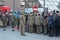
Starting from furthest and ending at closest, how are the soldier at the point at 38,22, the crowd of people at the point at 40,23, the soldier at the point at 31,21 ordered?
1. the soldier at the point at 31,21
2. the soldier at the point at 38,22
3. the crowd of people at the point at 40,23

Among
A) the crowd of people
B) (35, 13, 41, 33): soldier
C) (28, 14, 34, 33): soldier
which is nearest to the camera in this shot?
the crowd of people

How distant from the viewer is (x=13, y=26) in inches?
926

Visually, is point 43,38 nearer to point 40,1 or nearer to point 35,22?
point 35,22

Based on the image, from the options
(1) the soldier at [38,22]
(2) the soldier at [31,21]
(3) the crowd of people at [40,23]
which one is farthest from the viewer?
(2) the soldier at [31,21]

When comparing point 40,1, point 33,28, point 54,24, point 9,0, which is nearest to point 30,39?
point 54,24

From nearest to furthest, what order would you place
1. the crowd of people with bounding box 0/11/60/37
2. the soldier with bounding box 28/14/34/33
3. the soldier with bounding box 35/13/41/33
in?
the crowd of people with bounding box 0/11/60/37
the soldier with bounding box 35/13/41/33
the soldier with bounding box 28/14/34/33

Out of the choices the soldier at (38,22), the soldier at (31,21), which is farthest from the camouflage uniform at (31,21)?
the soldier at (38,22)

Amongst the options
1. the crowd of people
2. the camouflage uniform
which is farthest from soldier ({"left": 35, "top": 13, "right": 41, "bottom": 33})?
the camouflage uniform

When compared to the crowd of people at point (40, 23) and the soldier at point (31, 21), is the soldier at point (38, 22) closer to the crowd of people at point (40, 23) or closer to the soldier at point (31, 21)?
the crowd of people at point (40, 23)

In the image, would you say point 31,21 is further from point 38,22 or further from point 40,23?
point 40,23

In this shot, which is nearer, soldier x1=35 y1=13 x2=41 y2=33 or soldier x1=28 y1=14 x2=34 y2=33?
soldier x1=35 y1=13 x2=41 y2=33

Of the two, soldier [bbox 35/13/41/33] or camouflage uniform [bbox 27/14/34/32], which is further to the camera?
camouflage uniform [bbox 27/14/34/32]

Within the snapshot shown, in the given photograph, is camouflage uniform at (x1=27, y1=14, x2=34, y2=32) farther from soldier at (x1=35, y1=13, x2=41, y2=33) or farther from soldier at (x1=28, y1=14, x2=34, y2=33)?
soldier at (x1=35, y1=13, x2=41, y2=33)

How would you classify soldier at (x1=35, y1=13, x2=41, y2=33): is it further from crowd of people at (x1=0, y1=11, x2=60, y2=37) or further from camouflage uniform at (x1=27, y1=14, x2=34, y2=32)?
camouflage uniform at (x1=27, y1=14, x2=34, y2=32)
